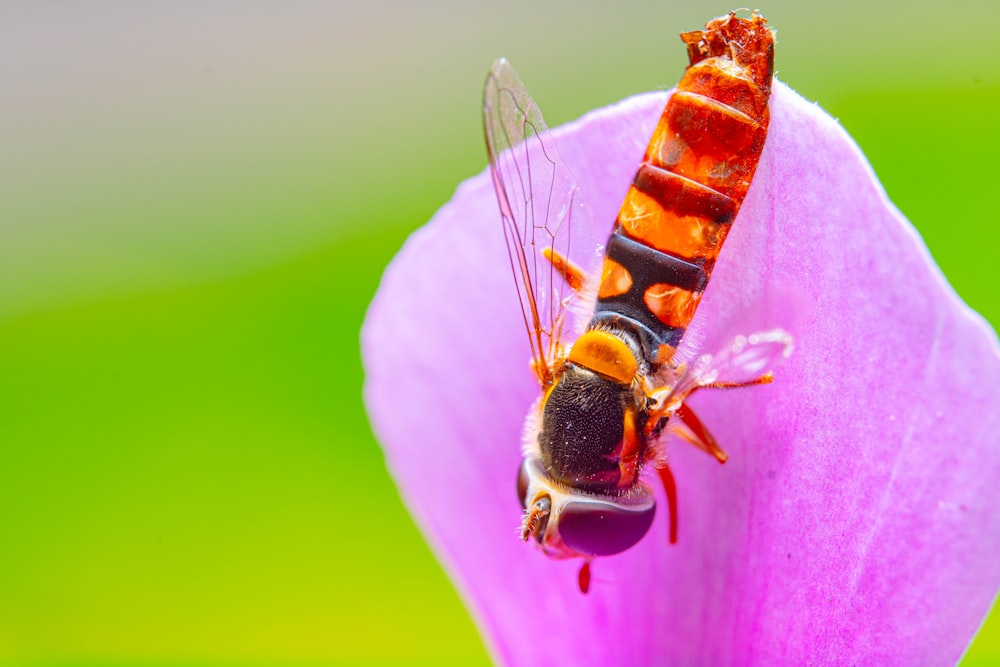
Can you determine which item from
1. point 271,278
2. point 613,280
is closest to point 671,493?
point 613,280

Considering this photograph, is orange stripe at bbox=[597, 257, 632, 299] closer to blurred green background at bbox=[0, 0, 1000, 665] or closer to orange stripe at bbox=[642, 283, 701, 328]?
orange stripe at bbox=[642, 283, 701, 328]

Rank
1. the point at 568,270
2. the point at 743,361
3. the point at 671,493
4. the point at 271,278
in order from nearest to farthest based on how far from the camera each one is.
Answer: the point at 743,361
the point at 671,493
the point at 568,270
the point at 271,278

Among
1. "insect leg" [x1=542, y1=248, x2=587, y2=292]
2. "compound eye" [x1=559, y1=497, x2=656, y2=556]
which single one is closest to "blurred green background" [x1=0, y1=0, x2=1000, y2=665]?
"insect leg" [x1=542, y1=248, x2=587, y2=292]

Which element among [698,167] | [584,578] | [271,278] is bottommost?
[271,278]

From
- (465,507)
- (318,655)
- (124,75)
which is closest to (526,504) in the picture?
(465,507)

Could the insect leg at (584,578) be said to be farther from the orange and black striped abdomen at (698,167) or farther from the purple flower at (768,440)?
the orange and black striped abdomen at (698,167)

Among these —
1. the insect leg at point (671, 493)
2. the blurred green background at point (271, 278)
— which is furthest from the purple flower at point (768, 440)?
the blurred green background at point (271, 278)

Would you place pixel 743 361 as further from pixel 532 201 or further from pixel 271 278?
pixel 271 278
